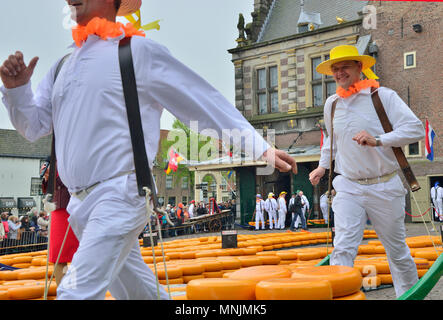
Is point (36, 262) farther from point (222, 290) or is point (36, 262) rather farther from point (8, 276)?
point (222, 290)

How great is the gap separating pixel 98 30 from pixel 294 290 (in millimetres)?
1729

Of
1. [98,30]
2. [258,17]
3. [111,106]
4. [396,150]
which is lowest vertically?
[396,150]

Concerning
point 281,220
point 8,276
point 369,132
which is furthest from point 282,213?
point 369,132

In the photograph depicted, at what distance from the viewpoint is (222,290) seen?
121 inches

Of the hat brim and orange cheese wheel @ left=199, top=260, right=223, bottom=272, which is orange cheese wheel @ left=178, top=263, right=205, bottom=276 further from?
the hat brim

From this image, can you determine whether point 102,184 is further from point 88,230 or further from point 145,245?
point 145,245

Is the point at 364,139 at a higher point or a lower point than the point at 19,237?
higher

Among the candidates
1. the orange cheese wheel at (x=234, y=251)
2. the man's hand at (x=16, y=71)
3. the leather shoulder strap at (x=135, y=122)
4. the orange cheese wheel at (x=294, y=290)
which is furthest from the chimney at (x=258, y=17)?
the leather shoulder strap at (x=135, y=122)

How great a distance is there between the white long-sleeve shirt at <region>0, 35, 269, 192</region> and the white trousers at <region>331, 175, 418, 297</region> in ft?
7.62

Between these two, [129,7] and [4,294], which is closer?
[129,7]

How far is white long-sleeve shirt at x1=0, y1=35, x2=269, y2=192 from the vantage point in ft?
7.75

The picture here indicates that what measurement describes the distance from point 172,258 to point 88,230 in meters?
5.61

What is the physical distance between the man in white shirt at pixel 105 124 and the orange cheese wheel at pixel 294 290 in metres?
0.58

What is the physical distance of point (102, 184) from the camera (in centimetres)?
232
